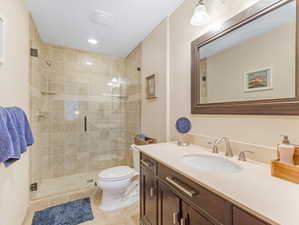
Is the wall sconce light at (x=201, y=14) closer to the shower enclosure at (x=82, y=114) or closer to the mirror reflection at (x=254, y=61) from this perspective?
the mirror reflection at (x=254, y=61)

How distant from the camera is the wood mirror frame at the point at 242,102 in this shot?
2.54ft

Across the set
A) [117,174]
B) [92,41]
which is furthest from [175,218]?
[92,41]

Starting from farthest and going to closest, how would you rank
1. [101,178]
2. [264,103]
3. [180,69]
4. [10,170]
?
[101,178] → [180,69] → [10,170] → [264,103]

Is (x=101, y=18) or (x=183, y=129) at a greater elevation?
(x=101, y=18)

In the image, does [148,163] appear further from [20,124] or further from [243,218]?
[20,124]

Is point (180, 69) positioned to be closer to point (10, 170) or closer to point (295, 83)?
point (295, 83)

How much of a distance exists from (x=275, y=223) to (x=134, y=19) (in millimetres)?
2051

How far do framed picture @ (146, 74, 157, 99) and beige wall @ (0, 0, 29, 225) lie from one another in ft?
4.59

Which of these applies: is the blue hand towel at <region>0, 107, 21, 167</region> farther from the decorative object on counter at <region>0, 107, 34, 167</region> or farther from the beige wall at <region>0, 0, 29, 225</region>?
the beige wall at <region>0, 0, 29, 225</region>

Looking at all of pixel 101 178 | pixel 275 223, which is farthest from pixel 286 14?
pixel 101 178

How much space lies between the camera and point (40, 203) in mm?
1736

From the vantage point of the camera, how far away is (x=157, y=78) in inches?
74.2

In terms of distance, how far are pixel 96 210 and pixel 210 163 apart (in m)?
1.47

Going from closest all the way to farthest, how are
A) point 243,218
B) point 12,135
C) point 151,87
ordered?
point 243,218
point 12,135
point 151,87
